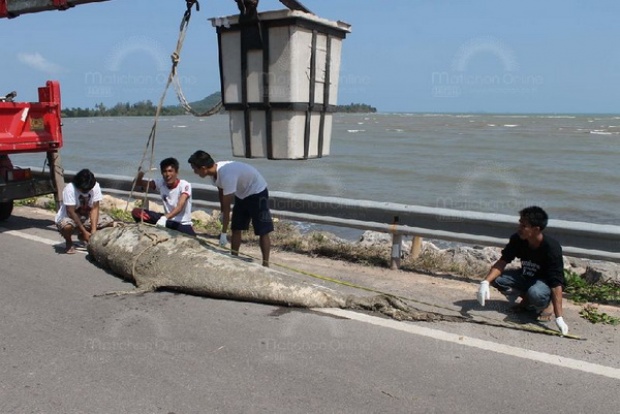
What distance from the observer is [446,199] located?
15.1 meters

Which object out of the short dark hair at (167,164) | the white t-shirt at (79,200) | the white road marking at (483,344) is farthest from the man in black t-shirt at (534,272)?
the white t-shirt at (79,200)

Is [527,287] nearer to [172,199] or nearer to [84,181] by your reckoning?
[172,199]

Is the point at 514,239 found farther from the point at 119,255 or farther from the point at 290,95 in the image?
the point at 119,255

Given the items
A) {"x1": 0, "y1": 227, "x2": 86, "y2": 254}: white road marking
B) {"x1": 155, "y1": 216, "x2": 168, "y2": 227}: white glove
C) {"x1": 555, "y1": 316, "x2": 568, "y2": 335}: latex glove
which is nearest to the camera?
{"x1": 555, "y1": 316, "x2": 568, "y2": 335}: latex glove

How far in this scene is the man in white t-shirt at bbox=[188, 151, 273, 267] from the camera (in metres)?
5.98

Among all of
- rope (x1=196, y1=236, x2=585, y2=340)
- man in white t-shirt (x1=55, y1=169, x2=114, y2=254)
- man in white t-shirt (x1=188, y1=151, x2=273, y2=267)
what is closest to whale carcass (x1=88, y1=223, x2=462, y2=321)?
rope (x1=196, y1=236, x2=585, y2=340)

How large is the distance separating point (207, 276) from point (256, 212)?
3.96ft

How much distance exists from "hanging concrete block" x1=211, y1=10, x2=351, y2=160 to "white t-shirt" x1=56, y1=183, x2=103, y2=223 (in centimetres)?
281

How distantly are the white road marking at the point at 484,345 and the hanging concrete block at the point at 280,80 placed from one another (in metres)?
1.48

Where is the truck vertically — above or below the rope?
above

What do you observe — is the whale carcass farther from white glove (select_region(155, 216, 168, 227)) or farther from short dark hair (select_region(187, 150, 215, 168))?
short dark hair (select_region(187, 150, 215, 168))

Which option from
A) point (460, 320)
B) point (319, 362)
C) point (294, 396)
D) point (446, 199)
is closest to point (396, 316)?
point (460, 320)

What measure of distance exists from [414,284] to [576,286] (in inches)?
60.0

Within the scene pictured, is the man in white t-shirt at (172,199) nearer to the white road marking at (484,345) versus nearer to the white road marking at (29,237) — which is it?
the white road marking at (29,237)
